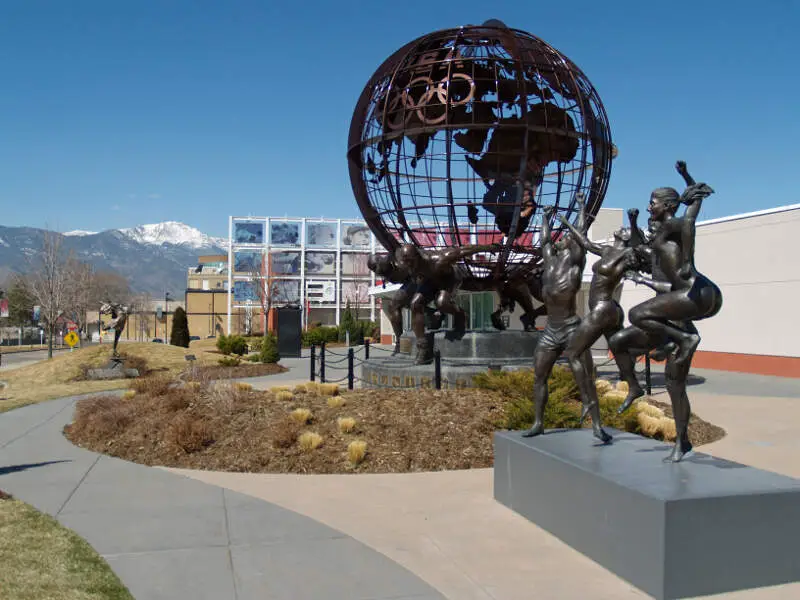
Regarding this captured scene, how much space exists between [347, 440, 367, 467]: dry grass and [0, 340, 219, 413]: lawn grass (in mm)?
9939

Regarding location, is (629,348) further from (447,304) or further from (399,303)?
(399,303)

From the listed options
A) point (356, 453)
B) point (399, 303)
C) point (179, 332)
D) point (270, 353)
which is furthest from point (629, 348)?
point (179, 332)

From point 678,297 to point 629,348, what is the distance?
30.6 inches

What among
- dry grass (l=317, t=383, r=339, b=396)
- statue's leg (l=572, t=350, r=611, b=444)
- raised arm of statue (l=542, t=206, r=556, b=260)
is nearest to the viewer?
statue's leg (l=572, t=350, r=611, b=444)

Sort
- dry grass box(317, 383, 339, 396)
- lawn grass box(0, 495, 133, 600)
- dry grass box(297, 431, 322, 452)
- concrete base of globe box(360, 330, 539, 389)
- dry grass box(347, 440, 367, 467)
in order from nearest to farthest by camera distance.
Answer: lawn grass box(0, 495, 133, 600) < dry grass box(347, 440, 367, 467) < dry grass box(297, 431, 322, 452) < dry grass box(317, 383, 339, 396) < concrete base of globe box(360, 330, 539, 389)

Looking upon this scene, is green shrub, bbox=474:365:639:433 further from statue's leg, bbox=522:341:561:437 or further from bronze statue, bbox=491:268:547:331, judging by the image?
bronze statue, bbox=491:268:547:331

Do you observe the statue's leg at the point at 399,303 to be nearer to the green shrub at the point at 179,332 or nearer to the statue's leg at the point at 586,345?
the statue's leg at the point at 586,345

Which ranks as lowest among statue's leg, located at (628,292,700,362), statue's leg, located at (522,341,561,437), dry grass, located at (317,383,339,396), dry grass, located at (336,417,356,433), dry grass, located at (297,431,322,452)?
dry grass, located at (297,431,322,452)

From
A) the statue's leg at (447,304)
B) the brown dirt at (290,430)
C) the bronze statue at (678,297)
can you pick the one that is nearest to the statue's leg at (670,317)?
the bronze statue at (678,297)

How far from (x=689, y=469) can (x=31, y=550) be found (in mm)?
5188

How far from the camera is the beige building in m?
23.1

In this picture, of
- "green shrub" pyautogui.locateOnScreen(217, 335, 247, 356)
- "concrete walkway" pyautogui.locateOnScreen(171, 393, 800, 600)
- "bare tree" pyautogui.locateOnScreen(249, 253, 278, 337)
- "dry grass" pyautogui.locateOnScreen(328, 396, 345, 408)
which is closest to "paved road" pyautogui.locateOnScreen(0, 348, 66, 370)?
"green shrub" pyautogui.locateOnScreen(217, 335, 247, 356)

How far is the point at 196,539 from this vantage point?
19.8 ft

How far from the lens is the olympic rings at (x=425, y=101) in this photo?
12812mm
